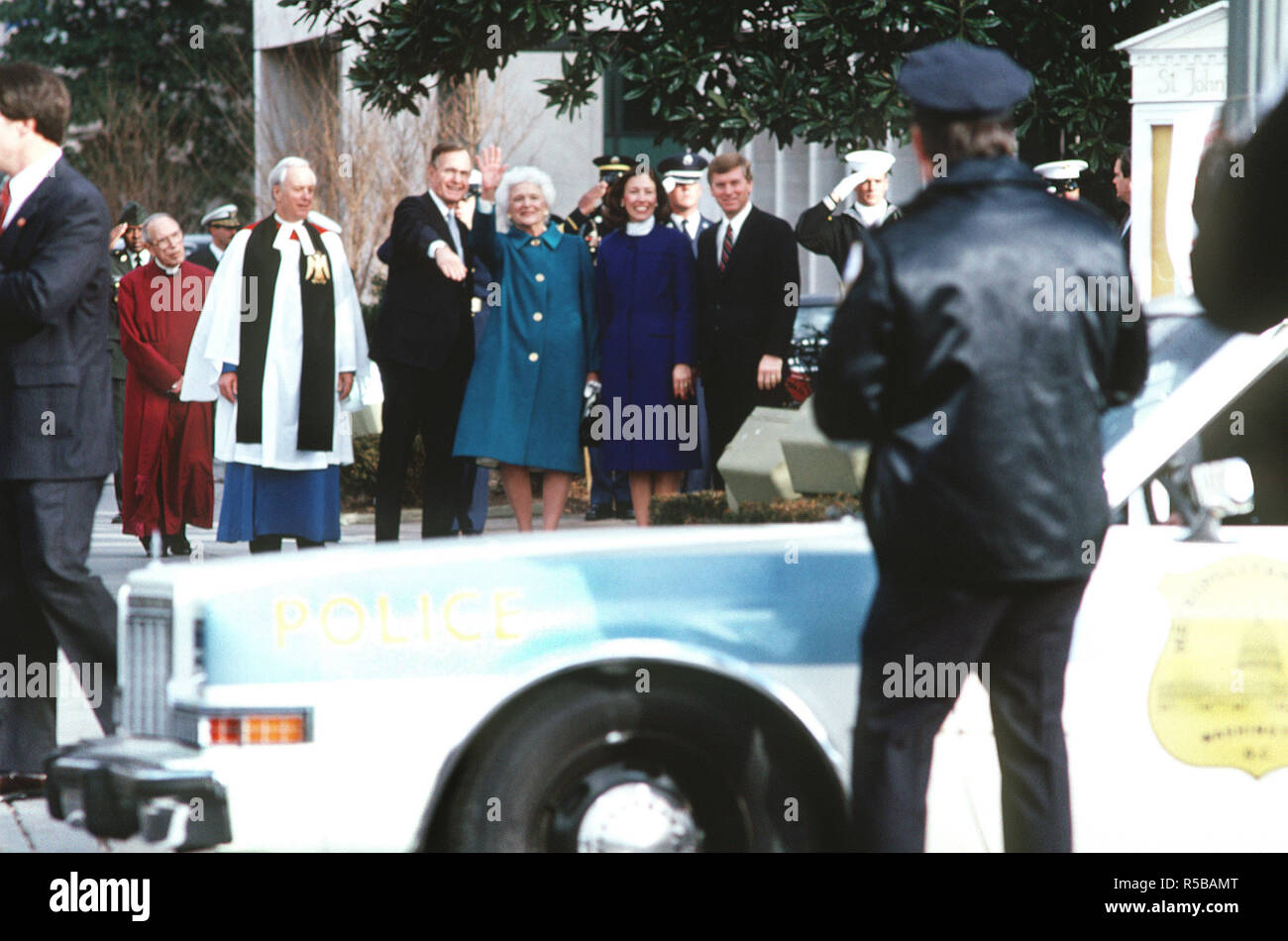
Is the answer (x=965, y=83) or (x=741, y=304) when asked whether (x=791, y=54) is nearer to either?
(x=741, y=304)

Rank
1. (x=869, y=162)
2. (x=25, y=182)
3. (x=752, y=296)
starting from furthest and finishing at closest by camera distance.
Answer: (x=869, y=162), (x=752, y=296), (x=25, y=182)

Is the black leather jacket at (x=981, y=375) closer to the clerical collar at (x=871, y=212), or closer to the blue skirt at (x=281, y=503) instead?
the clerical collar at (x=871, y=212)

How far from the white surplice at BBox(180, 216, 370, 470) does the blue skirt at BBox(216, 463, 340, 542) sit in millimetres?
87

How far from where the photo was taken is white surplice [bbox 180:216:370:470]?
8.40 metres

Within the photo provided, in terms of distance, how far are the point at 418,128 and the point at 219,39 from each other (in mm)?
22559

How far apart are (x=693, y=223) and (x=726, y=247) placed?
1135 millimetres

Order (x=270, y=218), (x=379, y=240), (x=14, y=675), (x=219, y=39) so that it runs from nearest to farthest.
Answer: (x=14, y=675) < (x=270, y=218) < (x=379, y=240) < (x=219, y=39)

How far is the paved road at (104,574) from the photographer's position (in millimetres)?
5047

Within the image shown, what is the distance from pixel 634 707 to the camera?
3957 millimetres

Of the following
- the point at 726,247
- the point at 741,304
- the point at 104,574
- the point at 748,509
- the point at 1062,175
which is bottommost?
the point at 104,574

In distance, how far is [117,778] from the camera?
395 cm

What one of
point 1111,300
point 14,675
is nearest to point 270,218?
point 14,675

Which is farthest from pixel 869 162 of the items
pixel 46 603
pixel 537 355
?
pixel 46 603
